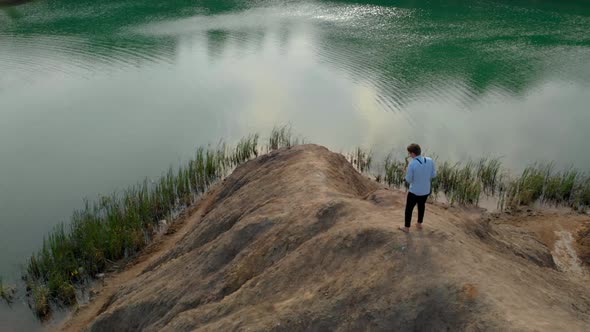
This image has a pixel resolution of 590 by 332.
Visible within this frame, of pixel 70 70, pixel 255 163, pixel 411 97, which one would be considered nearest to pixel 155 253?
pixel 255 163

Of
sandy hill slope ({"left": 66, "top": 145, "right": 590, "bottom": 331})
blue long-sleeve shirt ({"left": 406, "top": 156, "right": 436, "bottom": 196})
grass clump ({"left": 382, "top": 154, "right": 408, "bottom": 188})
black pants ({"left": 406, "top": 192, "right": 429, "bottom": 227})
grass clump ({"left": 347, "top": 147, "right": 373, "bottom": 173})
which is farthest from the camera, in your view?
grass clump ({"left": 347, "top": 147, "right": 373, "bottom": 173})

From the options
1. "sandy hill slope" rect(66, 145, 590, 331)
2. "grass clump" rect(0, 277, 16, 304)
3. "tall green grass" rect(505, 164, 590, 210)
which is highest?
"sandy hill slope" rect(66, 145, 590, 331)

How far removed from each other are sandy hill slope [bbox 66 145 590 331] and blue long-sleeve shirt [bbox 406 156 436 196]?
806 mm

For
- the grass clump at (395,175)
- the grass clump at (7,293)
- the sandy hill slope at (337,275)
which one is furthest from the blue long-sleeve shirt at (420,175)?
the grass clump at (7,293)

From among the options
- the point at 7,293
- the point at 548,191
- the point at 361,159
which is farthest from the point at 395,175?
the point at 7,293

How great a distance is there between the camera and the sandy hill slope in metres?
7.79

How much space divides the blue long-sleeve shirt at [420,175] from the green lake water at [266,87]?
35.7 feet

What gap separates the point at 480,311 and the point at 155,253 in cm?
1113

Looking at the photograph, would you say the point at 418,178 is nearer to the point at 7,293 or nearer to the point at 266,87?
the point at 7,293

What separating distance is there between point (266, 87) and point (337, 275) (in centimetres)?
2266

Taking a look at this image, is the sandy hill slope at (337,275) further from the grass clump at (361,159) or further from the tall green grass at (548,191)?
the grass clump at (361,159)

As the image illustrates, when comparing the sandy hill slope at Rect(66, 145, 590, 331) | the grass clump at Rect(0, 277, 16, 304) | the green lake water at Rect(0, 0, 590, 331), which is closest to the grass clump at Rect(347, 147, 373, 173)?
the green lake water at Rect(0, 0, 590, 331)

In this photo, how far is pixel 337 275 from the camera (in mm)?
9086

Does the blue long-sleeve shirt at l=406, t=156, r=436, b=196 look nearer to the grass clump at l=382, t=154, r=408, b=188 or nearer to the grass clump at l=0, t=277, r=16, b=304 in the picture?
the grass clump at l=382, t=154, r=408, b=188
